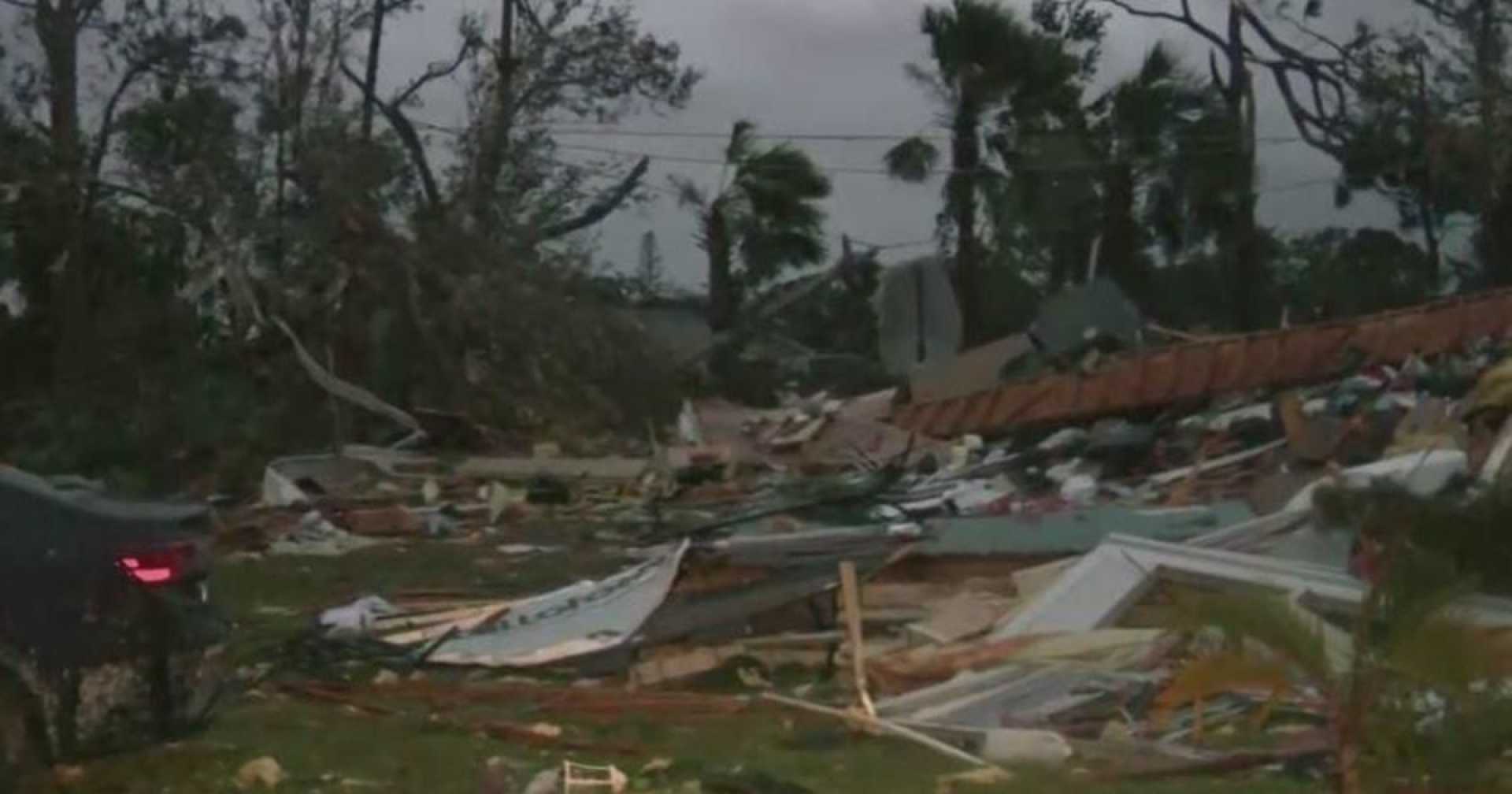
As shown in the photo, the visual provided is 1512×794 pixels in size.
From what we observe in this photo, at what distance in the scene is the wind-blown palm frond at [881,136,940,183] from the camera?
39844 millimetres

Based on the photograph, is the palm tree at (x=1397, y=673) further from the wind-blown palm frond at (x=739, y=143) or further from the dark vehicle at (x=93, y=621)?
the wind-blown palm frond at (x=739, y=143)

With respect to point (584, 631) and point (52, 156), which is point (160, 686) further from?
point (52, 156)

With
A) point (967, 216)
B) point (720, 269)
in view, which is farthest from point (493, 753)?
point (720, 269)

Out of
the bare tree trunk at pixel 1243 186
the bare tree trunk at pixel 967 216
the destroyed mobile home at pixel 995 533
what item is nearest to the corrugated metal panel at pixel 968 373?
the destroyed mobile home at pixel 995 533

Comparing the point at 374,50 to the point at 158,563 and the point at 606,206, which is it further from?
the point at 158,563

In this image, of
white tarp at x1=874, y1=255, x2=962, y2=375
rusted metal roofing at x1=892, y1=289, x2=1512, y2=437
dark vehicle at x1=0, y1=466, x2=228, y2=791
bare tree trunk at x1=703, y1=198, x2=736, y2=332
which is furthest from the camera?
bare tree trunk at x1=703, y1=198, x2=736, y2=332

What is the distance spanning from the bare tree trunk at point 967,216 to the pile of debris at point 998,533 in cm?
1052

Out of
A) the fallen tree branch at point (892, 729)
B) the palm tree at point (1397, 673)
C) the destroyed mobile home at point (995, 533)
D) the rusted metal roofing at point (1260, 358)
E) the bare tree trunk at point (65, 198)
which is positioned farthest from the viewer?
the bare tree trunk at point (65, 198)

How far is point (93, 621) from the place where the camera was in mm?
9086

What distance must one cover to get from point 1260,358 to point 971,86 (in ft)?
47.1

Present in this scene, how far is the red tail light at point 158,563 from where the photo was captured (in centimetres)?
924

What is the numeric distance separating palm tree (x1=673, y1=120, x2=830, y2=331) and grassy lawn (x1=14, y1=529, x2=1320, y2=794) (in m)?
26.7

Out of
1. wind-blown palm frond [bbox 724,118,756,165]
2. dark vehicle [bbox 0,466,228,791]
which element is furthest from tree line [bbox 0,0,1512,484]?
dark vehicle [bbox 0,466,228,791]

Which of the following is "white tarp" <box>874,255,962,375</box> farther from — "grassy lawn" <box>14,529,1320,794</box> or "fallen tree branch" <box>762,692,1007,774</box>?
"fallen tree branch" <box>762,692,1007,774</box>
